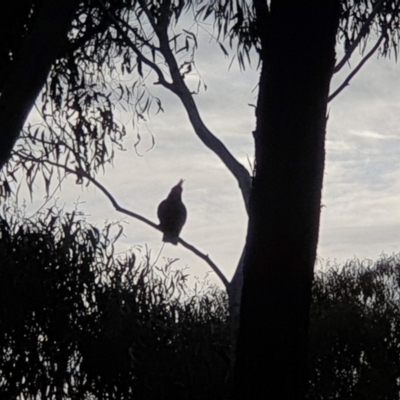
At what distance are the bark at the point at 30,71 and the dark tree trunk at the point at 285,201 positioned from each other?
0.97m

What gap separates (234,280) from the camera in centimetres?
498

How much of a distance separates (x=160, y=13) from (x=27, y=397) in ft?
8.02

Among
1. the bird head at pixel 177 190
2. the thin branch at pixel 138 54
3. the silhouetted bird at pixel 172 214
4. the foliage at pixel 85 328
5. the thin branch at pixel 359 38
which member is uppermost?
the thin branch at pixel 359 38

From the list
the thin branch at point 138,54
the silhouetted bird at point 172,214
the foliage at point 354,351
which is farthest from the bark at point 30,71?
the foliage at point 354,351

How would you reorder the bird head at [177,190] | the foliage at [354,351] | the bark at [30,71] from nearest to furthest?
the bark at [30,71], the foliage at [354,351], the bird head at [177,190]

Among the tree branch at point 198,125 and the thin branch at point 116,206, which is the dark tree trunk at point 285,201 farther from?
the tree branch at point 198,125

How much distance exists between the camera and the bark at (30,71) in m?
2.80

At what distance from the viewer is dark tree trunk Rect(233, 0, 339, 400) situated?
1.97 meters

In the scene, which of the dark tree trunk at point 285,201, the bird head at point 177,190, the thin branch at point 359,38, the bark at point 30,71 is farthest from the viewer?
the bird head at point 177,190

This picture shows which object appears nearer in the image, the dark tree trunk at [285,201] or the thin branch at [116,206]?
the dark tree trunk at [285,201]

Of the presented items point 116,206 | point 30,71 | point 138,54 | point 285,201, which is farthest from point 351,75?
point 285,201

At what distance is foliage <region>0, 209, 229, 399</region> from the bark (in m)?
2.05

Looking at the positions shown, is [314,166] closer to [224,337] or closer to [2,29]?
[2,29]

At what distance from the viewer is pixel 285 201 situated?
2033mm
